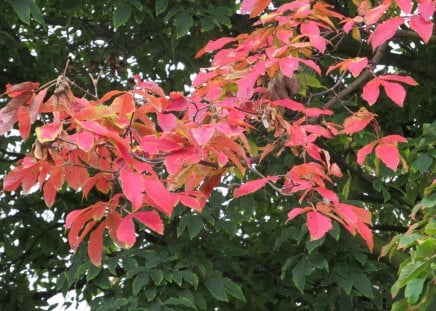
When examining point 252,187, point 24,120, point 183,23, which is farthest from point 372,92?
point 183,23

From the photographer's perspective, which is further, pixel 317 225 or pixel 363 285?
pixel 363 285

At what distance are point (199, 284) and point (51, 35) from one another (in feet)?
7.46

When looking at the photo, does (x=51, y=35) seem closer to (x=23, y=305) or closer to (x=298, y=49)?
(x=23, y=305)

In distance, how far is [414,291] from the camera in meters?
2.34

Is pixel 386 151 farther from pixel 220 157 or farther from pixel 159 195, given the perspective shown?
pixel 159 195

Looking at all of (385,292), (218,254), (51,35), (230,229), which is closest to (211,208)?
(230,229)

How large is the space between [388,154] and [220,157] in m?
0.81

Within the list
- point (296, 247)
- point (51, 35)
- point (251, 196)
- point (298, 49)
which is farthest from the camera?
point (51, 35)

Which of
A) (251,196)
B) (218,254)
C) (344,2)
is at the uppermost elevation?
(344,2)

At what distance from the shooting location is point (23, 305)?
456 centimetres

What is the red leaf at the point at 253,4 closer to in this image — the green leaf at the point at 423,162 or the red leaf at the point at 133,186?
the green leaf at the point at 423,162

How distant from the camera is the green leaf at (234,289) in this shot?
11.4 feet

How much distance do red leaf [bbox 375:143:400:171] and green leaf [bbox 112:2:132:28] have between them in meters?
1.44

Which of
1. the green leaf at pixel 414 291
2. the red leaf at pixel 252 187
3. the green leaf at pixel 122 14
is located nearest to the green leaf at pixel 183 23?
the green leaf at pixel 122 14
